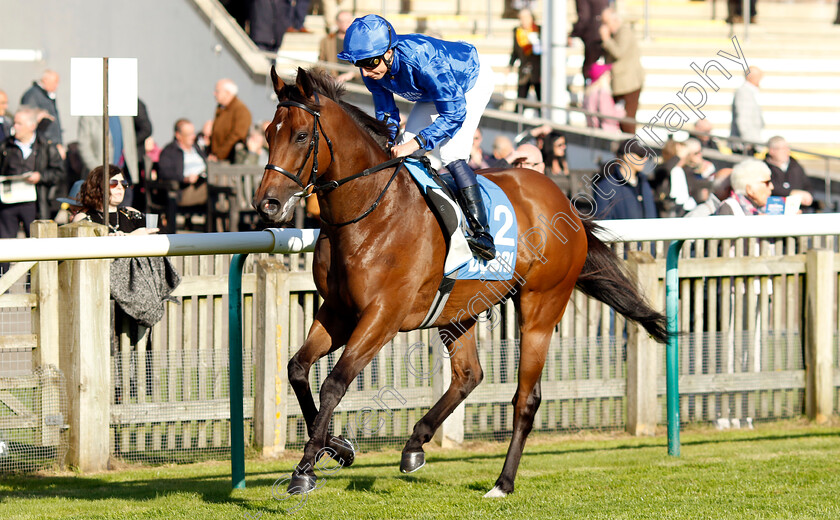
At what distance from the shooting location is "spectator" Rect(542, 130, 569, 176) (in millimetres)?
10914

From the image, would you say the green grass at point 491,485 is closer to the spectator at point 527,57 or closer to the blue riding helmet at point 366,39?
the blue riding helmet at point 366,39

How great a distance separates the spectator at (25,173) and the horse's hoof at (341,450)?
17.5ft

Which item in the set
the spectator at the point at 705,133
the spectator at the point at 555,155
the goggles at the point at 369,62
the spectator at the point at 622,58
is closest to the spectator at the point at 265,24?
the spectator at the point at 622,58

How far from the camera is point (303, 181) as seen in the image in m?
4.53

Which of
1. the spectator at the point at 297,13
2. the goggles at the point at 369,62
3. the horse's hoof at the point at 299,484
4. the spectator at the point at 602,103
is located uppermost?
the spectator at the point at 297,13

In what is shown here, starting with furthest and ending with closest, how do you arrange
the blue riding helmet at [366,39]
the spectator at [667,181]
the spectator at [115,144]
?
the spectator at [667,181] → the spectator at [115,144] → the blue riding helmet at [366,39]

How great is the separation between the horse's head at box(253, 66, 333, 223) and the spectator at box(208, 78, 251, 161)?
21.5 feet

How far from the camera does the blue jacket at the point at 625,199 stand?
8742 mm

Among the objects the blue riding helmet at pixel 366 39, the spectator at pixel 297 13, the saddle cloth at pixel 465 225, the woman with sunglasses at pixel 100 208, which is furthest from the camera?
the spectator at pixel 297 13

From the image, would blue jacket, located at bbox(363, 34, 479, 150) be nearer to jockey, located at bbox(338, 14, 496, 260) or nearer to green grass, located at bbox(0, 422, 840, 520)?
jockey, located at bbox(338, 14, 496, 260)

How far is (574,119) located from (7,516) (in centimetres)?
952

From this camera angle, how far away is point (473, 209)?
5.21 metres

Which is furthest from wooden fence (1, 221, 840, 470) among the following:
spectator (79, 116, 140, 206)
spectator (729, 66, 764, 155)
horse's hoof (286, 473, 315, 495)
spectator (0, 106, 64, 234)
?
spectator (729, 66, 764, 155)

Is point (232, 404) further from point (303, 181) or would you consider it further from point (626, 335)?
point (626, 335)
